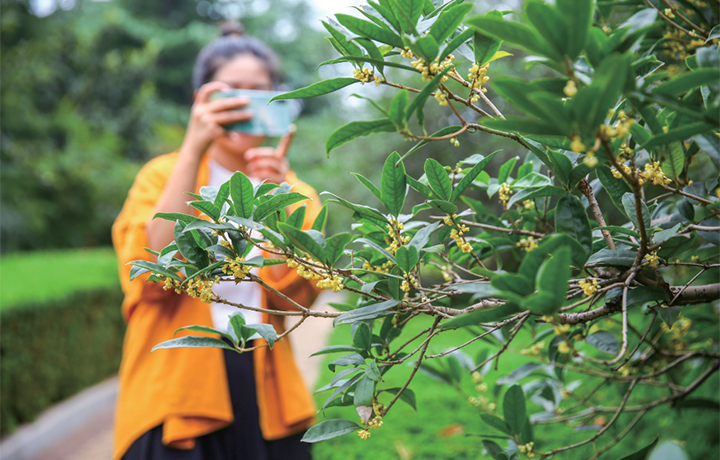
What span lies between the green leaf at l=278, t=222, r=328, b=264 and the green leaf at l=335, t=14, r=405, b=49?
253 mm

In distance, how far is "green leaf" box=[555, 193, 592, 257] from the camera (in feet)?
2.19

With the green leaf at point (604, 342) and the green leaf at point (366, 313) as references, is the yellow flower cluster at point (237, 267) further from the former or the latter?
the green leaf at point (604, 342)

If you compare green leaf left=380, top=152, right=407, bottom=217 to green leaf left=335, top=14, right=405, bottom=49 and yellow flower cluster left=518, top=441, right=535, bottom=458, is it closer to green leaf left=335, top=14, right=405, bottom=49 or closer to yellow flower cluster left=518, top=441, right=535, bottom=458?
green leaf left=335, top=14, right=405, bottom=49

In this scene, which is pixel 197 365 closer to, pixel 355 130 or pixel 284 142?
pixel 284 142

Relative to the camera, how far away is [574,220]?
671 mm

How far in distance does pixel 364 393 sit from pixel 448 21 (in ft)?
1.61

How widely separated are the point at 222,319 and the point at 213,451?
0.37 metres

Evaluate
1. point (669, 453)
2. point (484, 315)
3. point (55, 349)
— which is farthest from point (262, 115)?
point (55, 349)

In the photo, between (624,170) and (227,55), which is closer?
(624,170)

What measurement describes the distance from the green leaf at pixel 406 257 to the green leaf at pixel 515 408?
1.46ft

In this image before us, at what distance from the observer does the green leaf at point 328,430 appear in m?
0.72

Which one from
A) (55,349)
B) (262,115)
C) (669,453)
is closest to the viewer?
(669,453)

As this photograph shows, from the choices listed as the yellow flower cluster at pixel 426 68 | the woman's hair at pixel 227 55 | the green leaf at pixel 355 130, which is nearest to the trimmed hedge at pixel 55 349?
the woman's hair at pixel 227 55

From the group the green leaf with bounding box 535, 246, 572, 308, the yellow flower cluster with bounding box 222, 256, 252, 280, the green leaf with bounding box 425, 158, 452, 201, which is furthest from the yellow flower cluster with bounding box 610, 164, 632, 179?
the yellow flower cluster with bounding box 222, 256, 252, 280
